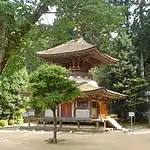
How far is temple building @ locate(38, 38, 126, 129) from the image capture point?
2275 centimetres

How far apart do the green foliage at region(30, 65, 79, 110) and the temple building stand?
740cm

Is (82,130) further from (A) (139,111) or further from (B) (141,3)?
(B) (141,3)

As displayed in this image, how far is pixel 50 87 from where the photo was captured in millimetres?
14430

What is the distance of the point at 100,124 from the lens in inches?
947

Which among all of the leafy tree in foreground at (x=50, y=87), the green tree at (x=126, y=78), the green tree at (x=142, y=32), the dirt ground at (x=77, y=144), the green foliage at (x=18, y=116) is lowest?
the dirt ground at (x=77, y=144)

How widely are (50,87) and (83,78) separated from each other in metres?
10.6

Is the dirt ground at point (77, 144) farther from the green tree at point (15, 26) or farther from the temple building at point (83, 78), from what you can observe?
the temple building at point (83, 78)

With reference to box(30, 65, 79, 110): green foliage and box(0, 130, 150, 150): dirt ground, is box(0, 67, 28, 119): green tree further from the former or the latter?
box(30, 65, 79, 110): green foliage

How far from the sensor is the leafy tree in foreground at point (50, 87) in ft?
46.4

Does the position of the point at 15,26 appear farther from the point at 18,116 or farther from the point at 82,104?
the point at 18,116

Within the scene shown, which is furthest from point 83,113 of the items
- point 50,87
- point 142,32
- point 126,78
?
point 142,32

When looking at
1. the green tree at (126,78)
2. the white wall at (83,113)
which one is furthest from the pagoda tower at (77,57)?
the green tree at (126,78)

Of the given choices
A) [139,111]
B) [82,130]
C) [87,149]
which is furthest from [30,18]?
[139,111]

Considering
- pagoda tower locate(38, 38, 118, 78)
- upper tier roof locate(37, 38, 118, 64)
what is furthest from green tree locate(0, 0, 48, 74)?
pagoda tower locate(38, 38, 118, 78)
